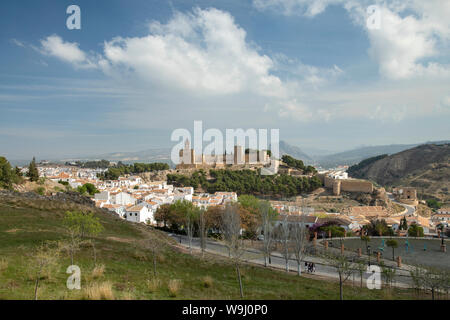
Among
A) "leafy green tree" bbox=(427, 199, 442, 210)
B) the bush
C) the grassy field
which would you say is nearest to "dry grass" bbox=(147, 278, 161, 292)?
the grassy field

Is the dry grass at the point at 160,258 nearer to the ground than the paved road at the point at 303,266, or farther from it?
farther from it

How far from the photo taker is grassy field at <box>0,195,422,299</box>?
252 inches

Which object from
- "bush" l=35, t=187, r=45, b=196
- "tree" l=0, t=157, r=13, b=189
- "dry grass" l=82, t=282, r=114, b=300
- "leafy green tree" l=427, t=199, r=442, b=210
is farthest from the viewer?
"leafy green tree" l=427, t=199, r=442, b=210

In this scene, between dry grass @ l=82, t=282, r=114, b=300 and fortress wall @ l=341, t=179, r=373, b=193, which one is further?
fortress wall @ l=341, t=179, r=373, b=193

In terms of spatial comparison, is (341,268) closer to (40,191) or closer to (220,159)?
(40,191)

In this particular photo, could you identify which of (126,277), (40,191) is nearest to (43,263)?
(126,277)

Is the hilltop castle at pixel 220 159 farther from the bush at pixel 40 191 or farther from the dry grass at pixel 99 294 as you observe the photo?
the dry grass at pixel 99 294

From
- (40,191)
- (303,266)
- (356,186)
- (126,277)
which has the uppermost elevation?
(40,191)

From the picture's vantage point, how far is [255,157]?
87375 millimetres

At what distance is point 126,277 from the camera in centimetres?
840

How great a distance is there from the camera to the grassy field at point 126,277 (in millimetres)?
6410

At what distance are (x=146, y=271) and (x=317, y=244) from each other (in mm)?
14620

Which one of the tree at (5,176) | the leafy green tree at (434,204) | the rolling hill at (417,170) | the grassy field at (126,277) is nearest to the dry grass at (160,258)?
the grassy field at (126,277)

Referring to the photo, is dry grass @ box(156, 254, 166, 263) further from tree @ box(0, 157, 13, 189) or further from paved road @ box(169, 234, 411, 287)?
tree @ box(0, 157, 13, 189)
